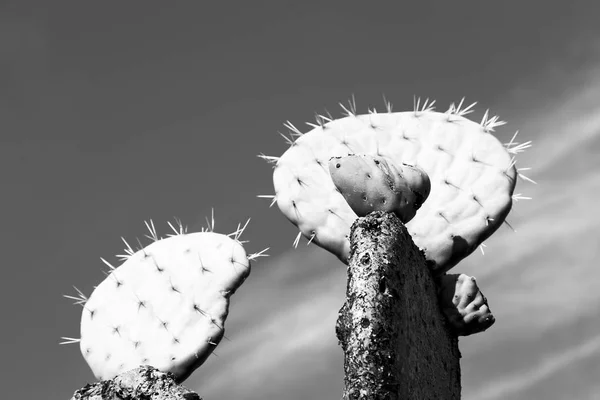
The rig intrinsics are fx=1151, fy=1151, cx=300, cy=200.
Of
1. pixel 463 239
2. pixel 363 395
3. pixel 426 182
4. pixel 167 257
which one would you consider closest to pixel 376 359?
pixel 363 395

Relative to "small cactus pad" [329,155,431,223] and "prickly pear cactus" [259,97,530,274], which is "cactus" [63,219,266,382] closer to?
"prickly pear cactus" [259,97,530,274]

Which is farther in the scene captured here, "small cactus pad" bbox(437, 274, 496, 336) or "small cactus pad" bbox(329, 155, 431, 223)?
"small cactus pad" bbox(437, 274, 496, 336)

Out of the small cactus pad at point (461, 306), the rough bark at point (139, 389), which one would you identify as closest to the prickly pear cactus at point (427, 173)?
the small cactus pad at point (461, 306)

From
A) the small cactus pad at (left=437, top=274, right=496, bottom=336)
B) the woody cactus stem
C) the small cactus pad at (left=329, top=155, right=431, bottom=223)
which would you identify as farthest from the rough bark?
the small cactus pad at (left=437, top=274, right=496, bottom=336)

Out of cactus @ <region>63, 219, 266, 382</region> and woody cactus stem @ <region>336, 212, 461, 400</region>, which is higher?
cactus @ <region>63, 219, 266, 382</region>

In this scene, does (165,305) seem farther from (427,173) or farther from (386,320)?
(386,320)

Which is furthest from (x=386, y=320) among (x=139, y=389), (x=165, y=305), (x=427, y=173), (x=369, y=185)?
(x=165, y=305)
